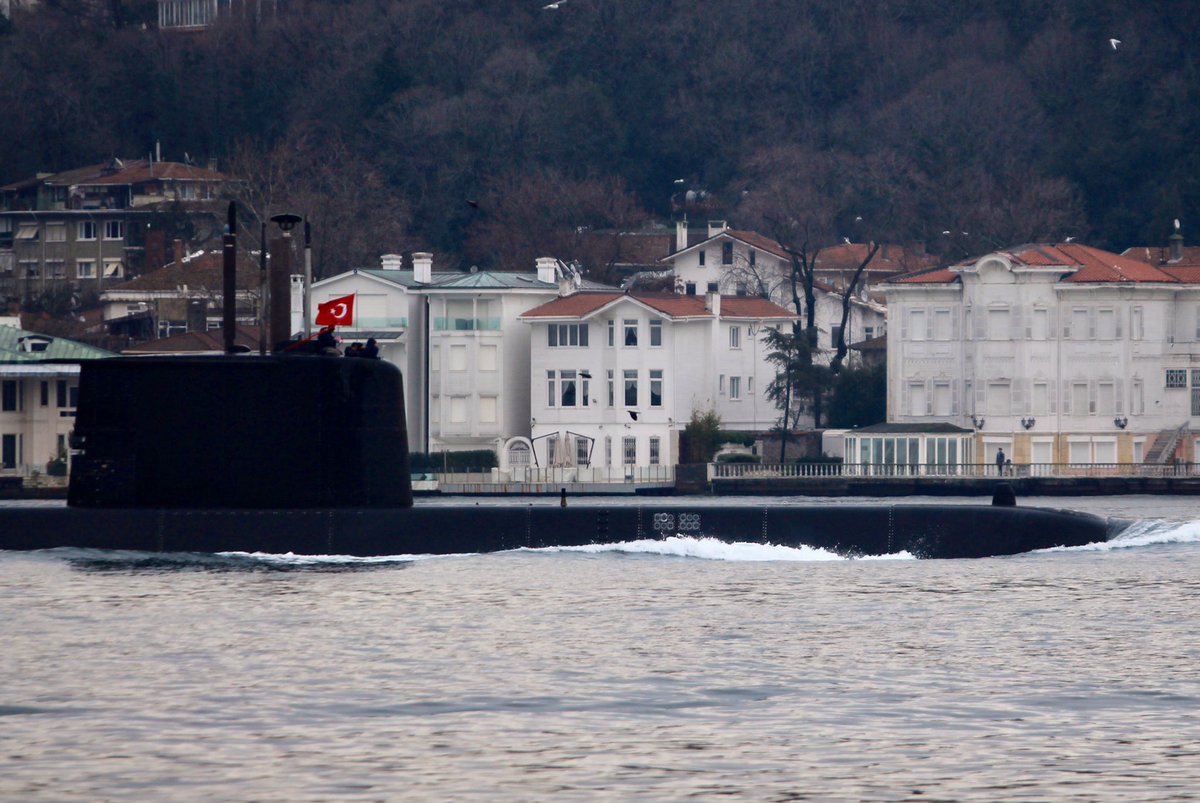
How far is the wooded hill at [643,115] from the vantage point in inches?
3824

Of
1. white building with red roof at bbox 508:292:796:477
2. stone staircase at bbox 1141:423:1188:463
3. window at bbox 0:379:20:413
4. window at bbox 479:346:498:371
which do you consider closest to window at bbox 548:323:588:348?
white building with red roof at bbox 508:292:796:477

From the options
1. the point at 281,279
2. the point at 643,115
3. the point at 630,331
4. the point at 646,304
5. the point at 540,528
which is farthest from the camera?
the point at 643,115

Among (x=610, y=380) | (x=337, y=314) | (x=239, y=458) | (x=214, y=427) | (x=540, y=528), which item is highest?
(x=610, y=380)

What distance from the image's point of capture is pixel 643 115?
4670 inches

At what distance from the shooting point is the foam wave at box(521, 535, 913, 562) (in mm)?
33875

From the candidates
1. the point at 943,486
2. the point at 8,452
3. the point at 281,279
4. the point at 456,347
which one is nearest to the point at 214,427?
the point at 281,279

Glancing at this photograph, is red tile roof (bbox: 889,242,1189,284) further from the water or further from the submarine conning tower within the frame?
the submarine conning tower

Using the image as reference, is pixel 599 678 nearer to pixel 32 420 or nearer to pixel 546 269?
pixel 32 420

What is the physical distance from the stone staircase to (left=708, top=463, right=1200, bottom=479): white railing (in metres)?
1.15

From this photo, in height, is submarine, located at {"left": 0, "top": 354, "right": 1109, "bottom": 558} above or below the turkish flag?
below

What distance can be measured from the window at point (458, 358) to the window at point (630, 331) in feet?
20.2

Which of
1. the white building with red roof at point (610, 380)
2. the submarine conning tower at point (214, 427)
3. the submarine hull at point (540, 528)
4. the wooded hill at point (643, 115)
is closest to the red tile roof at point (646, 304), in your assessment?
the white building with red roof at point (610, 380)

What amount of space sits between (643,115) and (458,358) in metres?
44.1

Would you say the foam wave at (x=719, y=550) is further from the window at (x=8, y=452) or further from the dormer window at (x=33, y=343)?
the window at (x=8, y=452)
